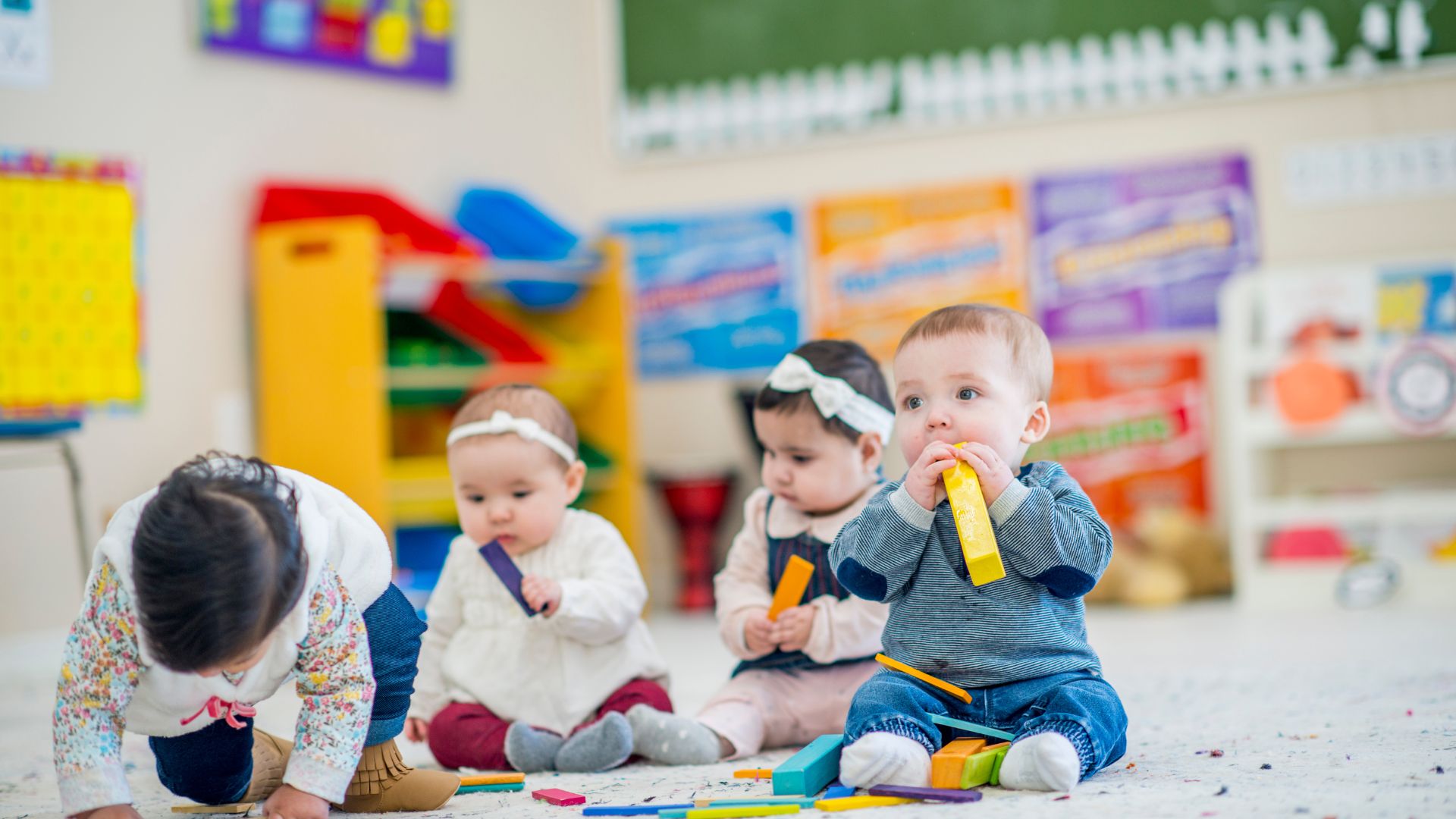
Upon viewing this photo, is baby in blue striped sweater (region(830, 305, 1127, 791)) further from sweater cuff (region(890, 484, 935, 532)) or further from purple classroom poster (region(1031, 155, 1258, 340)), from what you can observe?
purple classroom poster (region(1031, 155, 1258, 340))

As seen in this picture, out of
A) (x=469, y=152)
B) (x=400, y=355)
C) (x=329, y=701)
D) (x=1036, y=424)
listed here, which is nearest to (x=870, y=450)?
(x=1036, y=424)

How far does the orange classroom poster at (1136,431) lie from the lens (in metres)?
3.80

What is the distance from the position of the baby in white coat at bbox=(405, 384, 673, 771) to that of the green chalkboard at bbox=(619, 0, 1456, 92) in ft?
8.06

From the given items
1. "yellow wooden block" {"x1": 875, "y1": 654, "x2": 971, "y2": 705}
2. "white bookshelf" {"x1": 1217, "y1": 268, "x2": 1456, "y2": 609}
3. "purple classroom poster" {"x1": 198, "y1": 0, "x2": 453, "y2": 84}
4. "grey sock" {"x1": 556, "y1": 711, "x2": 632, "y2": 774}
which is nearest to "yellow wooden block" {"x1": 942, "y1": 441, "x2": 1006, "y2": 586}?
"yellow wooden block" {"x1": 875, "y1": 654, "x2": 971, "y2": 705}

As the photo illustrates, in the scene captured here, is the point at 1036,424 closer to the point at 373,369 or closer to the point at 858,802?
the point at 858,802

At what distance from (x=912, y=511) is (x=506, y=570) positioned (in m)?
0.53

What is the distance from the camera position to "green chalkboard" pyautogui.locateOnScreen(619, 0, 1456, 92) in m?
3.68

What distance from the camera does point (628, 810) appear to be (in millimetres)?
1354

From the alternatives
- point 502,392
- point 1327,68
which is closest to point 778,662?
point 502,392

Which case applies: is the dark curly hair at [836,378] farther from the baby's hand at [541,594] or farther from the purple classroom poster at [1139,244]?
the purple classroom poster at [1139,244]

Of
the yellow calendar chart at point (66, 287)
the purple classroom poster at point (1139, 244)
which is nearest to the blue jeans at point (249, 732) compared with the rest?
the yellow calendar chart at point (66, 287)

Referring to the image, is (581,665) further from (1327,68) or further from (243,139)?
(1327,68)

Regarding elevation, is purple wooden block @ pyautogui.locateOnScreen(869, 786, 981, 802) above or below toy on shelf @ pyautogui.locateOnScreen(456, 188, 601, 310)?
below

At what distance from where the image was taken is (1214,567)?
3.60 m
